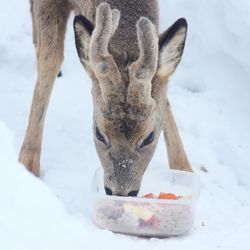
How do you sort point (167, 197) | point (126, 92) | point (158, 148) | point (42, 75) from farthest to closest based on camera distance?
point (158, 148) < point (42, 75) < point (167, 197) < point (126, 92)

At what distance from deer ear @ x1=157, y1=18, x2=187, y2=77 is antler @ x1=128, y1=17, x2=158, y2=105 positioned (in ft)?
0.73

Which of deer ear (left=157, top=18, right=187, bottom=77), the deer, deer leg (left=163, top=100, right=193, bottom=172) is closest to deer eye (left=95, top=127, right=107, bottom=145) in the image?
the deer

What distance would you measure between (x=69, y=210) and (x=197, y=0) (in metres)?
3.35

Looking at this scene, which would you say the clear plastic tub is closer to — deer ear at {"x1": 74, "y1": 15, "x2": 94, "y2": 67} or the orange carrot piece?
the orange carrot piece

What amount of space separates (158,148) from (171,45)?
1.70 meters

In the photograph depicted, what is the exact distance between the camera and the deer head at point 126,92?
14.1 feet

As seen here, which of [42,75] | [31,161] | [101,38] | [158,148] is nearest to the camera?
[101,38]

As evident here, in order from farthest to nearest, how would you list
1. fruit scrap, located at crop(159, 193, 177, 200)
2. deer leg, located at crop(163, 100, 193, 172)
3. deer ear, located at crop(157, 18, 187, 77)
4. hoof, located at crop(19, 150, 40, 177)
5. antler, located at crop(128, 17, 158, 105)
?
deer leg, located at crop(163, 100, 193, 172) < hoof, located at crop(19, 150, 40, 177) < fruit scrap, located at crop(159, 193, 177, 200) < deer ear, located at crop(157, 18, 187, 77) < antler, located at crop(128, 17, 158, 105)

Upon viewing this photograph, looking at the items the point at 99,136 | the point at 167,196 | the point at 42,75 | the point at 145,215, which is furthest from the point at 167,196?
the point at 42,75

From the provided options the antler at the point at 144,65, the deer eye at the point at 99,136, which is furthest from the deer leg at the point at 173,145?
the antler at the point at 144,65

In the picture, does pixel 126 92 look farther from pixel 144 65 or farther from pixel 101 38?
pixel 101 38

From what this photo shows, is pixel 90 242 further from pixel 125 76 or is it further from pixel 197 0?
pixel 197 0

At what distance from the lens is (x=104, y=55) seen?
14.3 ft

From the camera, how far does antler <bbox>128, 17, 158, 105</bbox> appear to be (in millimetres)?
4219
